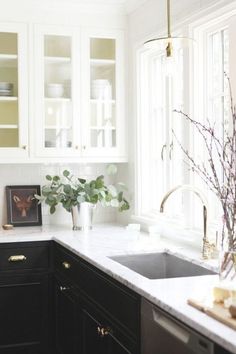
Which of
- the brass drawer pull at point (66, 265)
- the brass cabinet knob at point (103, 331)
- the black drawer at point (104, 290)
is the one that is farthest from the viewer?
the brass drawer pull at point (66, 265)

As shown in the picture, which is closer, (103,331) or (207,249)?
(103,331)

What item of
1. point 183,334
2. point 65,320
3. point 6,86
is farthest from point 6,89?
point 183,334

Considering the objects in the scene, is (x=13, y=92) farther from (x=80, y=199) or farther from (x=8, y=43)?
(x=80, y=199)

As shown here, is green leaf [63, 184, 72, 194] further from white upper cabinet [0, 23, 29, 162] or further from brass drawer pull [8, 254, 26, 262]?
brass drawer pull [8, 254, 26, 262]

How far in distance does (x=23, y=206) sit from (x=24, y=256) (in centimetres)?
69

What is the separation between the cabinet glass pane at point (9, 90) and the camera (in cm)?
416

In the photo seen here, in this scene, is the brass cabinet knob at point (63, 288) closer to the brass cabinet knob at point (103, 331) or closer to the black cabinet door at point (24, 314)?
the black cabinet door at point (24, 314)

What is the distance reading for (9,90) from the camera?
418 centimetres

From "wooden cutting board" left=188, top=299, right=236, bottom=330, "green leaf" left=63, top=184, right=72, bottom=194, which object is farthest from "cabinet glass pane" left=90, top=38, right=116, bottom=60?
"wooden cutting board" left=188, top=299, right=236, bottom=330

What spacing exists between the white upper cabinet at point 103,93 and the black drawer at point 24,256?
86cm

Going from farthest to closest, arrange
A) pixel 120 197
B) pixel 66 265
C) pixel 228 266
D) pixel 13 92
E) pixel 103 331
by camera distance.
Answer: pixel 120 197, pixel 13 92, pixel 66 265, pixel 103 331, pixel 228 266

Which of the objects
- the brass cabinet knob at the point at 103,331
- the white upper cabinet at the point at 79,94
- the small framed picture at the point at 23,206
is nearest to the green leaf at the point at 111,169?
the white upper cabinet at the point at 79,94

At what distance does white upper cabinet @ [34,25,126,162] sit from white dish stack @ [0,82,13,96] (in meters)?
0.18

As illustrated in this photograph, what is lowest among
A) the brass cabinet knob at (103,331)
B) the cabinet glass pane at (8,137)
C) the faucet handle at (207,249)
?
the brass cabinet knob at (103,331)
